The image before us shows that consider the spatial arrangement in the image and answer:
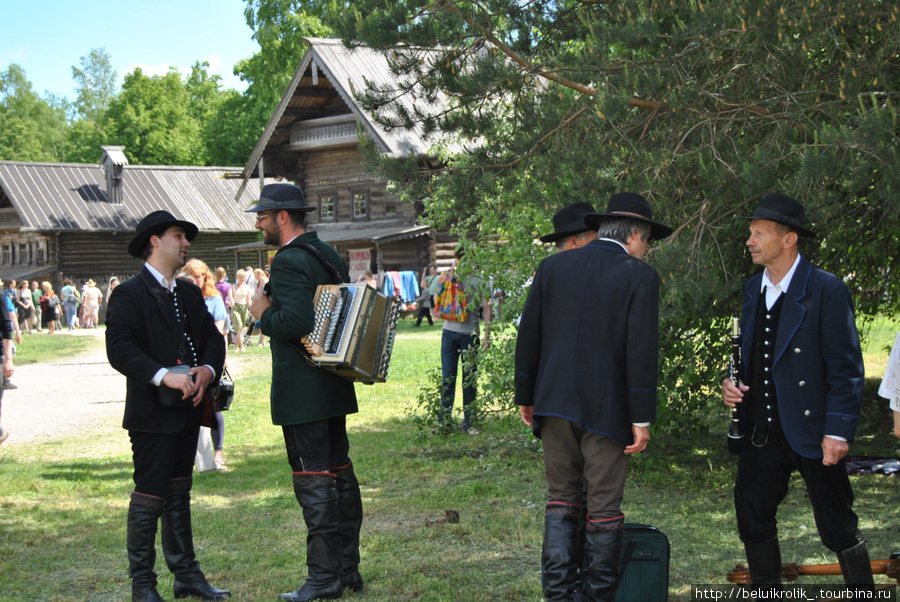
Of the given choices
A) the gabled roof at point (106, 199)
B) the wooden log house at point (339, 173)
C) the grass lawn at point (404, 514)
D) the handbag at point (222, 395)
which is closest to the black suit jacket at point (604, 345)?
the grass lawn at point (404, 514)

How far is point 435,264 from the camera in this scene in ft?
97.5

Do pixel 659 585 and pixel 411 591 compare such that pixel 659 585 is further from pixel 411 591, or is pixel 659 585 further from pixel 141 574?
pixel 141 574

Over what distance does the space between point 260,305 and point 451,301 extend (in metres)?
4.50

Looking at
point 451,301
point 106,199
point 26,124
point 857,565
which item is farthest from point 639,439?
point 26,124

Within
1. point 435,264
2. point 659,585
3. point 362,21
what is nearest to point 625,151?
point 362,21

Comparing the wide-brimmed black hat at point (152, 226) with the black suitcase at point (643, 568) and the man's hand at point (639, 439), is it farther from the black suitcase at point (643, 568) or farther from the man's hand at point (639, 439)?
the black suitcase at point (643, 568)

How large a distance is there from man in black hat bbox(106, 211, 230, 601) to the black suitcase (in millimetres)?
2211

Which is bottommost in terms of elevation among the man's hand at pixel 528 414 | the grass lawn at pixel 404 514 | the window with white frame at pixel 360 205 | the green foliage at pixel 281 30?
the grass lawn at pixel 404 514

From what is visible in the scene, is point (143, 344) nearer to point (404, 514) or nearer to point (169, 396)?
point (169, 396)

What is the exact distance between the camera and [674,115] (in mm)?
5633

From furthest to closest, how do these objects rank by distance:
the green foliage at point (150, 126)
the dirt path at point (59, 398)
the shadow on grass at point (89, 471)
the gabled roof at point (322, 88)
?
the green foliage at point (150, 126)
the gabled roof at point (322, 88)
the dirt path at point (59, 398)
the shadow on grass at point (89, 471)

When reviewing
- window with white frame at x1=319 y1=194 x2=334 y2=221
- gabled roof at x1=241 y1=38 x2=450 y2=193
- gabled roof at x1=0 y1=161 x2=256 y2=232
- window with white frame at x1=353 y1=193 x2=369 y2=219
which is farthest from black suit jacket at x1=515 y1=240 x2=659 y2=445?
gabled roof at x1=0 y1=161 x2=256 y2=232

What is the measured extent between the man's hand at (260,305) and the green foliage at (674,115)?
1895 millimetres

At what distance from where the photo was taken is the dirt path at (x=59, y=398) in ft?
37.8
